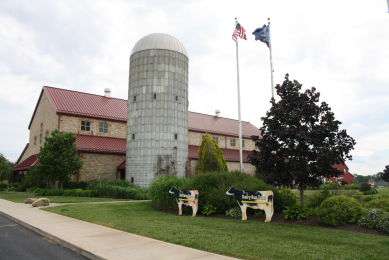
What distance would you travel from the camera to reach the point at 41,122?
3572 cm

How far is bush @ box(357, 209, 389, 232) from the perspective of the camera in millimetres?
8695

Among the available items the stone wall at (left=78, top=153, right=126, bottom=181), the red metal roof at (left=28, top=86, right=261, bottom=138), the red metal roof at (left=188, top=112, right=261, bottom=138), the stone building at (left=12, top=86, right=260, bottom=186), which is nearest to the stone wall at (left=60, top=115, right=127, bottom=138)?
the stone building at (left=12, top=86, right=260, bottom=186)

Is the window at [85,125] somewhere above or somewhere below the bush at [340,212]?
above

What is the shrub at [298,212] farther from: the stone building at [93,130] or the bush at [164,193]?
the stone building at [93,130]

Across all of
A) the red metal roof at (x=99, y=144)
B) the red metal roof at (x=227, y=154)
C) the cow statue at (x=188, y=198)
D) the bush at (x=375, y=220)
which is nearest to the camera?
the bush at (x=375, y=220)

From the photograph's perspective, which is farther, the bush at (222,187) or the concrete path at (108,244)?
the bush at (222,187)

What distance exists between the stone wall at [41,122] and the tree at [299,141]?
25.9m

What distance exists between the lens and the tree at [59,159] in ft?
84.1

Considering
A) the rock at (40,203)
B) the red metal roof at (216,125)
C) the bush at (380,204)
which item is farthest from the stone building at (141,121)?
the bush at (380,204)

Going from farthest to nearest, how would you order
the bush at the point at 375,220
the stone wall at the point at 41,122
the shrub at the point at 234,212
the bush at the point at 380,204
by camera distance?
the stone wall at the point at 41,122 → the shrub at the point at 234,212 → the bush at the point at 380,204 → the bush at the point at 375,220

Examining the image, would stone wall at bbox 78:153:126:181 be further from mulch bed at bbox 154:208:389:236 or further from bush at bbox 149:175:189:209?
mulch bed at bbox 154:208:389:236

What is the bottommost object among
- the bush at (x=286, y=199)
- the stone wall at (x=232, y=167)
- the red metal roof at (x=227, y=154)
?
the bush at (x=286, y=199)

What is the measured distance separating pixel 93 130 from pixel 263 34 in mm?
21129

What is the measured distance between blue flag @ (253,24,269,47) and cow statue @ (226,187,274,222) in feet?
50.0
